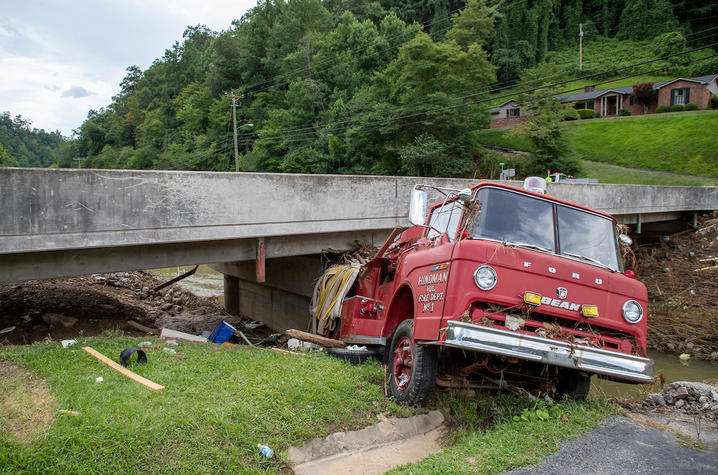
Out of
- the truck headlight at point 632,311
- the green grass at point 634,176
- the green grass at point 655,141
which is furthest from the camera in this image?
the green grass at point 655,141

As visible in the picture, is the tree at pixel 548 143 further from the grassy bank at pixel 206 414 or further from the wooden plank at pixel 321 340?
the grassy bank at pixel 206 414

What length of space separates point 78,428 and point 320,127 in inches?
1879

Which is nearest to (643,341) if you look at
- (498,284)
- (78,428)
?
(498,284)

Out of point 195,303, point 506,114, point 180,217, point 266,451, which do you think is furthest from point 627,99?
point 266,451

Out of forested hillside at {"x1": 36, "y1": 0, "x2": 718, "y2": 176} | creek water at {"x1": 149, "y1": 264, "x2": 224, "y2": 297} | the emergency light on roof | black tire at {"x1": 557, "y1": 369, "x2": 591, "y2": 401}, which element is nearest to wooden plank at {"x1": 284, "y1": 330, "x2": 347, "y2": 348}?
black tire at {"x1": 557, "y1": 369, "x2": 591, "y2": 401}

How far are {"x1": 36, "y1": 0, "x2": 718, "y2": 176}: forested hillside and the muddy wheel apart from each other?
17.1 m

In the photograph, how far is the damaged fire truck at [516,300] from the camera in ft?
14.6

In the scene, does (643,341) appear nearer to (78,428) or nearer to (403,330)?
(403,330)

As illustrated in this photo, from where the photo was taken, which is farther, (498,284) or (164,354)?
(164,354)

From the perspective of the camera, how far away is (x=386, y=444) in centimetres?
491

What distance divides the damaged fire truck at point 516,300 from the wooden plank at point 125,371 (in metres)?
2.57

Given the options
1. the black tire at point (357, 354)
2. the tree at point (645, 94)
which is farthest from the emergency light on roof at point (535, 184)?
the tree at point (645, 94)

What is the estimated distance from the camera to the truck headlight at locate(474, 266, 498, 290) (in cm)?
450

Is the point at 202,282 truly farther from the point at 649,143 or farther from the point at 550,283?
the point at 649,143
